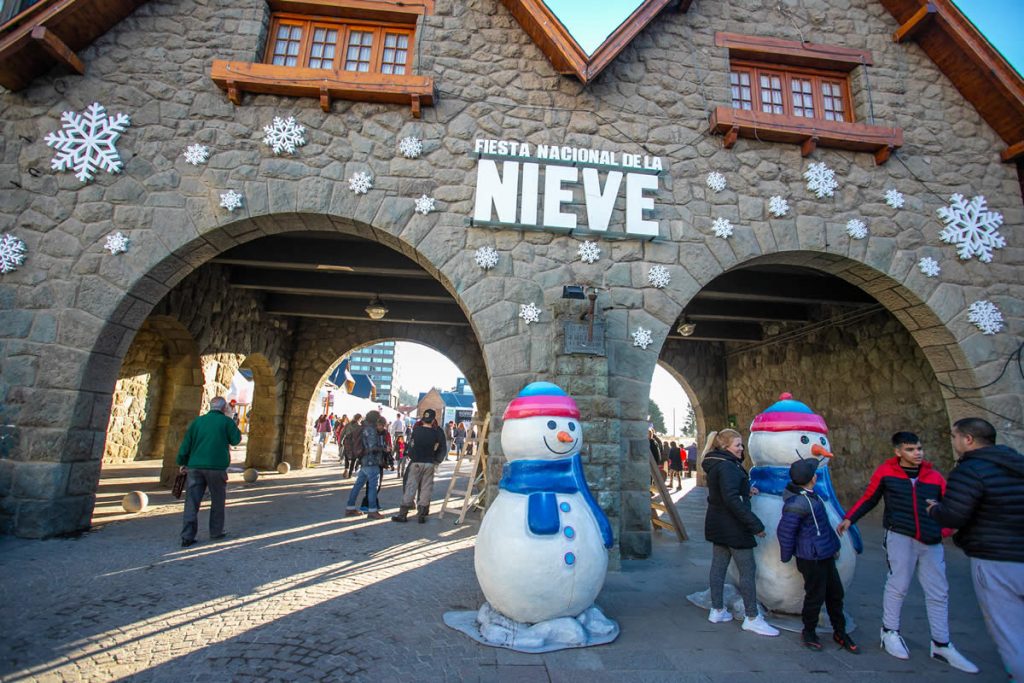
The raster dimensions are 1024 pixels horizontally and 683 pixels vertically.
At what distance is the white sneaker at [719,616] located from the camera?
3348mm

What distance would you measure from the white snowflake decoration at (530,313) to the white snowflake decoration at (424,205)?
1.44 m

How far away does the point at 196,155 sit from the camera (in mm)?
5180

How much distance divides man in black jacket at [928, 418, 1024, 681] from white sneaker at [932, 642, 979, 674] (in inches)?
Result: 9.8

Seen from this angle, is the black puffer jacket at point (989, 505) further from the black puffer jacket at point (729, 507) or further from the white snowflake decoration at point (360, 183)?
the white snowflake decoration at point (360, 183)

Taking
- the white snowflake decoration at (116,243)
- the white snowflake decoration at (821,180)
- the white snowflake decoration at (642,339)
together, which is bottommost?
the white snowflake decoration at (642,339)

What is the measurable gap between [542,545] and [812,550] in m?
1.68

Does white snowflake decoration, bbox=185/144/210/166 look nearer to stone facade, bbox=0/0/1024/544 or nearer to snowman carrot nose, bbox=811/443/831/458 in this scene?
stone facade, bbox=0/0/1024/544

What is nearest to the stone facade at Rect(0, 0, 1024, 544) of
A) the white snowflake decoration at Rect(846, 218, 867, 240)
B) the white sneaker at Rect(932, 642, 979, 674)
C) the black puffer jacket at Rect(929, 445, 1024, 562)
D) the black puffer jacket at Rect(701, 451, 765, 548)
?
the white snowflake decoration at Rect(846, 218, 867, 240)

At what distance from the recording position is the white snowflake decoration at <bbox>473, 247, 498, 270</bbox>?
5145mm

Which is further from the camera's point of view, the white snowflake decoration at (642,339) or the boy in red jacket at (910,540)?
the white snowflake decoration at (642,339)

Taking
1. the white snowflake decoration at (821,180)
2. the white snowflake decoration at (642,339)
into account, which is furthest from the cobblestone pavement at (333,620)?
the white snowflake decoration at (821,180)

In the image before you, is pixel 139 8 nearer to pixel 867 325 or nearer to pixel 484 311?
pixel 484 311

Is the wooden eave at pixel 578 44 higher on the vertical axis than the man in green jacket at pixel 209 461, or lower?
higher

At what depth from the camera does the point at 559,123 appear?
5.57 metres
